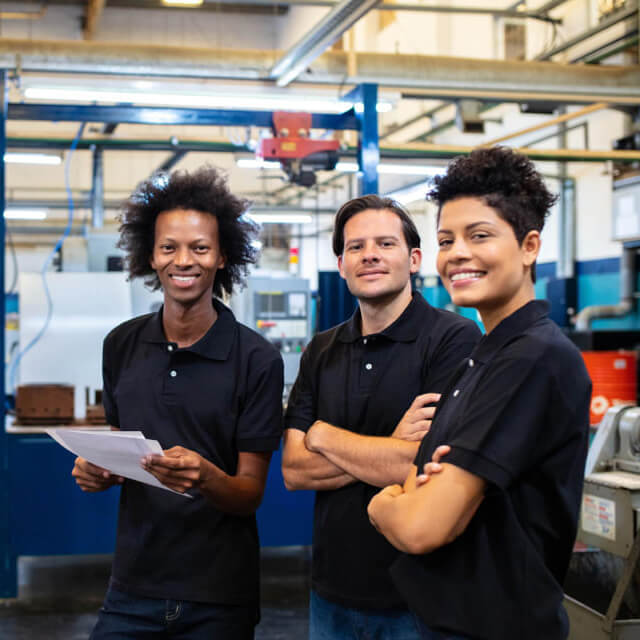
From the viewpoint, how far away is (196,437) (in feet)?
5.64

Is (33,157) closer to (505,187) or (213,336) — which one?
(213,336)

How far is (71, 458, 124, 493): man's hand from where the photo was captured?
1.71 m

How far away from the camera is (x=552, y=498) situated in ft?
4.02

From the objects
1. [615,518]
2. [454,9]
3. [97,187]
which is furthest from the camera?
[97,187]

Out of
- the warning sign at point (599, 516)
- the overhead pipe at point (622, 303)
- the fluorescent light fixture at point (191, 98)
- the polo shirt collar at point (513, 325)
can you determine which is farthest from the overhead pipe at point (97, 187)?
the polo shirt collar at point (513, 325)

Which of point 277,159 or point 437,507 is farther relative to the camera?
point 277,159

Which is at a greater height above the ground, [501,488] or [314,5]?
[314,5]

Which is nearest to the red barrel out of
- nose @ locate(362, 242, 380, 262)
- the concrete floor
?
the concrete floor

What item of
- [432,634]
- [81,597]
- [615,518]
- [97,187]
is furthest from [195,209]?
[97,187]

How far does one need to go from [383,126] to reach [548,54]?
3672 millimetres

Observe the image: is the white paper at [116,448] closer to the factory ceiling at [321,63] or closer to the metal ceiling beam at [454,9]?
the factory ceiling at [321,63]

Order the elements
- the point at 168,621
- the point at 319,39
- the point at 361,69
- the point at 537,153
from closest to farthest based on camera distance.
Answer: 1. the point at 168,621
2. the point at 319,39
3. the point at 361,69
4. the point at 537,153

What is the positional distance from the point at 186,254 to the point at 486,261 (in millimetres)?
732

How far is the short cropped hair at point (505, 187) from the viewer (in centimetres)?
134
